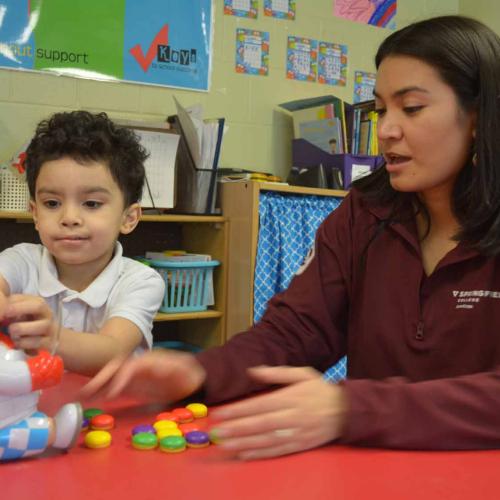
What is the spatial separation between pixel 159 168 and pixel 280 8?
3.63ft

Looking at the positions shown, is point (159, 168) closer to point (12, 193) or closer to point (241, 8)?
point (12, 193)

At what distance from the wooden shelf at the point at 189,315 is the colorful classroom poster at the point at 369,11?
64.5 inches

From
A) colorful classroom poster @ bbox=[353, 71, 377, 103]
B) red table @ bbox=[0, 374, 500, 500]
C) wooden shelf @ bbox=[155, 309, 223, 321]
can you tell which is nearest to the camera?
red table @ bbox=[0, 374, 500, 500]

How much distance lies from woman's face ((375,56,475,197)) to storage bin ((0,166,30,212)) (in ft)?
4.83

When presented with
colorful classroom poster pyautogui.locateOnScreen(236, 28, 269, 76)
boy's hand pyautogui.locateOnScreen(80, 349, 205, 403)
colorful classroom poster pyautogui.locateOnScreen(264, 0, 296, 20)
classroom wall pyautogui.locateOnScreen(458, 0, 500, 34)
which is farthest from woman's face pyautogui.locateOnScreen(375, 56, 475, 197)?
classroom wall pyautogui.locateOnScreen(458, 0, 500, 34)

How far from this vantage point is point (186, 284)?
2.41 metres

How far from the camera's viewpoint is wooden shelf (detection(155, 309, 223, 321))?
233cm

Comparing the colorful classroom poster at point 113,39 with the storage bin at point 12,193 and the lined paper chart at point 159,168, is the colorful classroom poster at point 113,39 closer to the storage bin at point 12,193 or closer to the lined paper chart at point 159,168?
the lined paper chart at point 159,168

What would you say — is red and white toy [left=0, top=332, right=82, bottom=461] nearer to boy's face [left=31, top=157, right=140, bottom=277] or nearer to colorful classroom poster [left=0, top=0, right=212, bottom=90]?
boy's face [left=31, top=157, right=140, bottom=277]

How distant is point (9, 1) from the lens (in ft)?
7.75

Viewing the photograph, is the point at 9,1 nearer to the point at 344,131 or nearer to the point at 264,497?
the point at 344,131

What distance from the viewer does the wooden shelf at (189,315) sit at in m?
2.33

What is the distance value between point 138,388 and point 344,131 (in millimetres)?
2058

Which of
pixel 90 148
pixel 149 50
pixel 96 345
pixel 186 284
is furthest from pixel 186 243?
pixel 96 345
